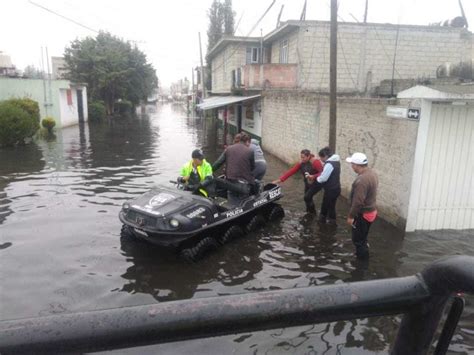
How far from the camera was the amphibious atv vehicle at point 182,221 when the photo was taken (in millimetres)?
6574

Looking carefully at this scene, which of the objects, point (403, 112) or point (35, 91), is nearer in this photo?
point (403, 112)

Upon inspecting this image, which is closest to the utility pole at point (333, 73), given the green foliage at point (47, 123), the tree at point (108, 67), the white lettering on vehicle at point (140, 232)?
the white lettering on vehicle at point (140, 232)

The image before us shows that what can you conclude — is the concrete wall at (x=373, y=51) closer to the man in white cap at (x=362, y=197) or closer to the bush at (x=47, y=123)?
the man in white cap at (x=362, y=197)

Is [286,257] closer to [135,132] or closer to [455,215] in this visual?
[455,215]

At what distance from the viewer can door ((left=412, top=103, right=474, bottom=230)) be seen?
8094mm

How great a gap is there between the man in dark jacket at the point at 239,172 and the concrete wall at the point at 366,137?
3.21 metres

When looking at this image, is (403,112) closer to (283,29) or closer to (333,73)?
(333,73)

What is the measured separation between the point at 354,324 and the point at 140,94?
161ft

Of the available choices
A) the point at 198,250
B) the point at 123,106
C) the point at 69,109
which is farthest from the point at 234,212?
the point at 123,106

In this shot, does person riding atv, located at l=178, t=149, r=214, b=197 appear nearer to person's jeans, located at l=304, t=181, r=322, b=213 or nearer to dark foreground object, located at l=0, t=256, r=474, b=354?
person's jeans, located at l=304, t=181, r=322, b=213

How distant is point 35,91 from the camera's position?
2819 centimetres

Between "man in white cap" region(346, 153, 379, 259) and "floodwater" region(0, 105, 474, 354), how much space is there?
0.77 meters

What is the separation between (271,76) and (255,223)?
14872 mm

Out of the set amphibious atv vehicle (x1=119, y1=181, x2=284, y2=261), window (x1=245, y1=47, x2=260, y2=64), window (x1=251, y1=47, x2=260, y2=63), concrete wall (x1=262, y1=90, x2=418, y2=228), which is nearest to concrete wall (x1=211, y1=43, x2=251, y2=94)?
window (x1=245, y1=47, x2=260, y2=64)
